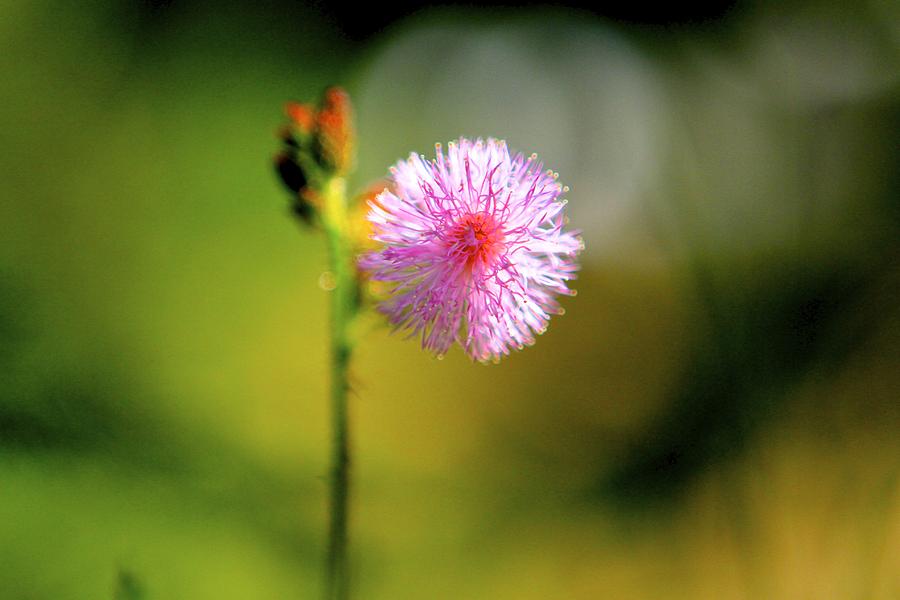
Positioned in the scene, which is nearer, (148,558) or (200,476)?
(148,558)

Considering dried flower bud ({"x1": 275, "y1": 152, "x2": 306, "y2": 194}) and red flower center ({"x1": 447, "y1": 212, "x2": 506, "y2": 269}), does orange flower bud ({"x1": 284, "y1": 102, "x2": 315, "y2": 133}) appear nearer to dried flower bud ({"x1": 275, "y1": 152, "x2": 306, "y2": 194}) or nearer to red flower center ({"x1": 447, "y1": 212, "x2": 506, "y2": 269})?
dried flower bud ({"x1": 275, "y1": 152, "x2": 306, "y2": 194})

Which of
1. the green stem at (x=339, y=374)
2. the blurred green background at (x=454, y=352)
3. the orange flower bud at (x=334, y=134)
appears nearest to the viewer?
the green stem at (x=339, y=374)

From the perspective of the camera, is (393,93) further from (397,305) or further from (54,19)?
(397,305)

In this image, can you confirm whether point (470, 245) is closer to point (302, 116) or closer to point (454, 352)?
point (302, 116)

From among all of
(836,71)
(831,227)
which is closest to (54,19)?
(836,71)

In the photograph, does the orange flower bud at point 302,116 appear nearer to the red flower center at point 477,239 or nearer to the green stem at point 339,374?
the green stem at point 339,374

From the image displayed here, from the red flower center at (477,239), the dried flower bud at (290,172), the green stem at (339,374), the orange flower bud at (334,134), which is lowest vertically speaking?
the green stem at (339,374)

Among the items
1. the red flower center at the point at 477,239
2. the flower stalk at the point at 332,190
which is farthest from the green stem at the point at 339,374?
the red flower center at the point at 477,239
